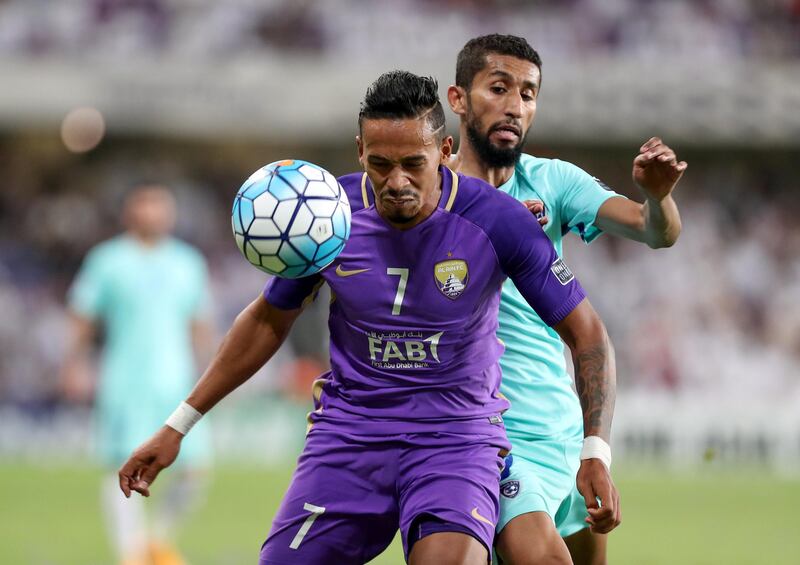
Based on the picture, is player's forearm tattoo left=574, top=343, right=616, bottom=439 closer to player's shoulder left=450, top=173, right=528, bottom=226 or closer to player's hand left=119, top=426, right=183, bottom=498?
player's shoulder left=450, top=173, right=528, bottom=226

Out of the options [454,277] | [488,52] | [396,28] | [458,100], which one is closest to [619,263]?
[396,28]

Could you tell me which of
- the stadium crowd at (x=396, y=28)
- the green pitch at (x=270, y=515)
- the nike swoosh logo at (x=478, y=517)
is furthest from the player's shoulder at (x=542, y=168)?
the stadium crowd at (x=396, y=28)

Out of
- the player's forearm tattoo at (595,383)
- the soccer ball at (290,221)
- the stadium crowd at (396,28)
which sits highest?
the stadium crowd at (396,28)

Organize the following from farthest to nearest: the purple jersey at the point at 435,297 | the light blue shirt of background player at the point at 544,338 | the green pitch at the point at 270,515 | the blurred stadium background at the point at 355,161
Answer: the blurred stadium background at the point at 355,161, the green pitch at the point at 270,515, the light blue shirt of background player at the point at 544,338, the purple jersey at the point at 435,297

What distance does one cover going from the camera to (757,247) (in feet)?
70.1

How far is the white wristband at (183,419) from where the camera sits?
4.97m

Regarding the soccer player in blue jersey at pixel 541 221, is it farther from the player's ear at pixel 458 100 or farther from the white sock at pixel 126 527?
the white sock at pixel 126 527

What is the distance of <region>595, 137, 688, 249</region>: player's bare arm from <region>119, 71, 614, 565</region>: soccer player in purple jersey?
513 millimetres

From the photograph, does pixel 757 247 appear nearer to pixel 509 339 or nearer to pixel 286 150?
pixel 286 150

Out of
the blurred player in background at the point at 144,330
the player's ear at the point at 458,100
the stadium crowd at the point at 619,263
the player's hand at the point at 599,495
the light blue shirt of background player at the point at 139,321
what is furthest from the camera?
the stadium crowd at the point at 619,263

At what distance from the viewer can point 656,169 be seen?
16.0ft

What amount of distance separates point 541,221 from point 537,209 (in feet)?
0.18

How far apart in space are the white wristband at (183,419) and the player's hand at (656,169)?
186 centimetres

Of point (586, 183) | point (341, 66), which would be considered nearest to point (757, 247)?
point (341, 66)
